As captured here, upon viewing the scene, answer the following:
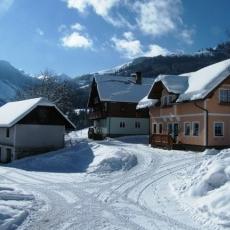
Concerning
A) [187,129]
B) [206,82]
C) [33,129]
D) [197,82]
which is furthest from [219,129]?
[33,129]

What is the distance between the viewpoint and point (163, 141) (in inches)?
1523

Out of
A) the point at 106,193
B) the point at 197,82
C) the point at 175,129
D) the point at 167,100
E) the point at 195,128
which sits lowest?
the point at 106,193

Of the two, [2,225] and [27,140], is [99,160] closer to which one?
[27,140]

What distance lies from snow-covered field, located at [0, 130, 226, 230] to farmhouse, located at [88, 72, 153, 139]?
78.0 feet

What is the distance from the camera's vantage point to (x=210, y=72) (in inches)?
1544

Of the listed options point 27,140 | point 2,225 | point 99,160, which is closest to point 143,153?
point 99,160

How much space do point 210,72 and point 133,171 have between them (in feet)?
50.9

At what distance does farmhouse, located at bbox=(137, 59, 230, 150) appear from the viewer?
1425 inches

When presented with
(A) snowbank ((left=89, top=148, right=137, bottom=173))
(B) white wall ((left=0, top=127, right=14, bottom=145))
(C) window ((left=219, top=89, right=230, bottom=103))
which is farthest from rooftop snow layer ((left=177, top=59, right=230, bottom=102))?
(B) white wall ((left=0, top=127, right=14, bottom=145))

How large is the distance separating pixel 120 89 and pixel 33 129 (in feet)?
68.8

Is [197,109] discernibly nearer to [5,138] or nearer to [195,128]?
[195,128]

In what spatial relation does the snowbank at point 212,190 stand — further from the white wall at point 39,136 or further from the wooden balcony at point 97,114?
the wooden balcony at point 97,114

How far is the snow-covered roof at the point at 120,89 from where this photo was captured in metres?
58.2

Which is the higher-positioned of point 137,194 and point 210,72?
point 210,72
